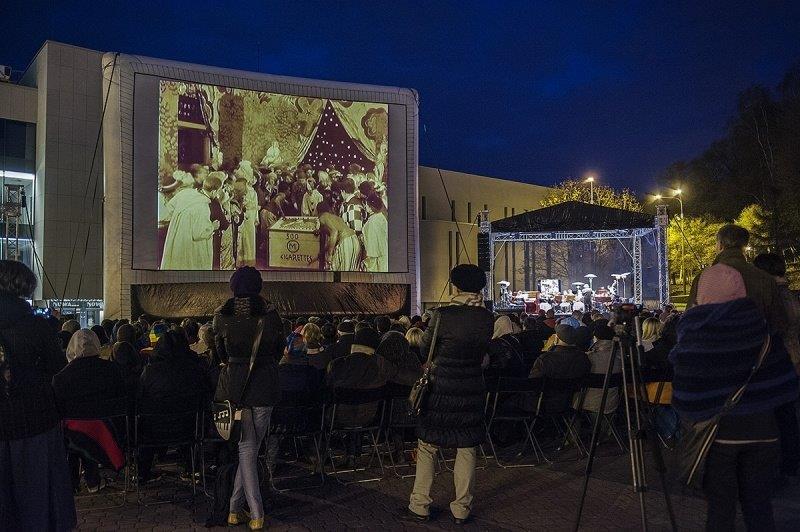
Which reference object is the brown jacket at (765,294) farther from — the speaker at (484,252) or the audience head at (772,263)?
the speaker at (484,252)

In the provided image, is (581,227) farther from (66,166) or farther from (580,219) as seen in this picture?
(66,166)

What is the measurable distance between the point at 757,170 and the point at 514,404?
35.0 m

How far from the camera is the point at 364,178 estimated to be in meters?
20.3

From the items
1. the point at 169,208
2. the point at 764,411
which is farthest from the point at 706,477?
the point at 169,208

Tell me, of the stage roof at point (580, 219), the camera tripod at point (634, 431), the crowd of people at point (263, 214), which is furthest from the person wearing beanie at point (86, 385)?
the stage roof at point (580, 219)

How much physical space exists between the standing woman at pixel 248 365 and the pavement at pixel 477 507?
448mm

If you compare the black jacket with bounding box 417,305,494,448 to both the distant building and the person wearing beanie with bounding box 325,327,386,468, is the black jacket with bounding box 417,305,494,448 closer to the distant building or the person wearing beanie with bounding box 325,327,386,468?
the person wearing beanie with bounding box 325,327,386,468

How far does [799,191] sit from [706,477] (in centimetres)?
2992

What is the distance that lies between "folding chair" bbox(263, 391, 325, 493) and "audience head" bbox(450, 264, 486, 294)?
177 cm

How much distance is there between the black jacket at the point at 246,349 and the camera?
420 cm

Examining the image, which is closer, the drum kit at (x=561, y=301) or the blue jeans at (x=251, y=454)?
the blue jeans at (x=251, y=454)

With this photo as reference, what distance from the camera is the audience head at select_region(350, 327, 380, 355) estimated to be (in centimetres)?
591

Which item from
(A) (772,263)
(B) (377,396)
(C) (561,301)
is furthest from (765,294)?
(C) (561,301)

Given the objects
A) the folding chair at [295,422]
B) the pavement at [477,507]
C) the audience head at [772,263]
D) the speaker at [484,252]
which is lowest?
the pavement at [477,507]
